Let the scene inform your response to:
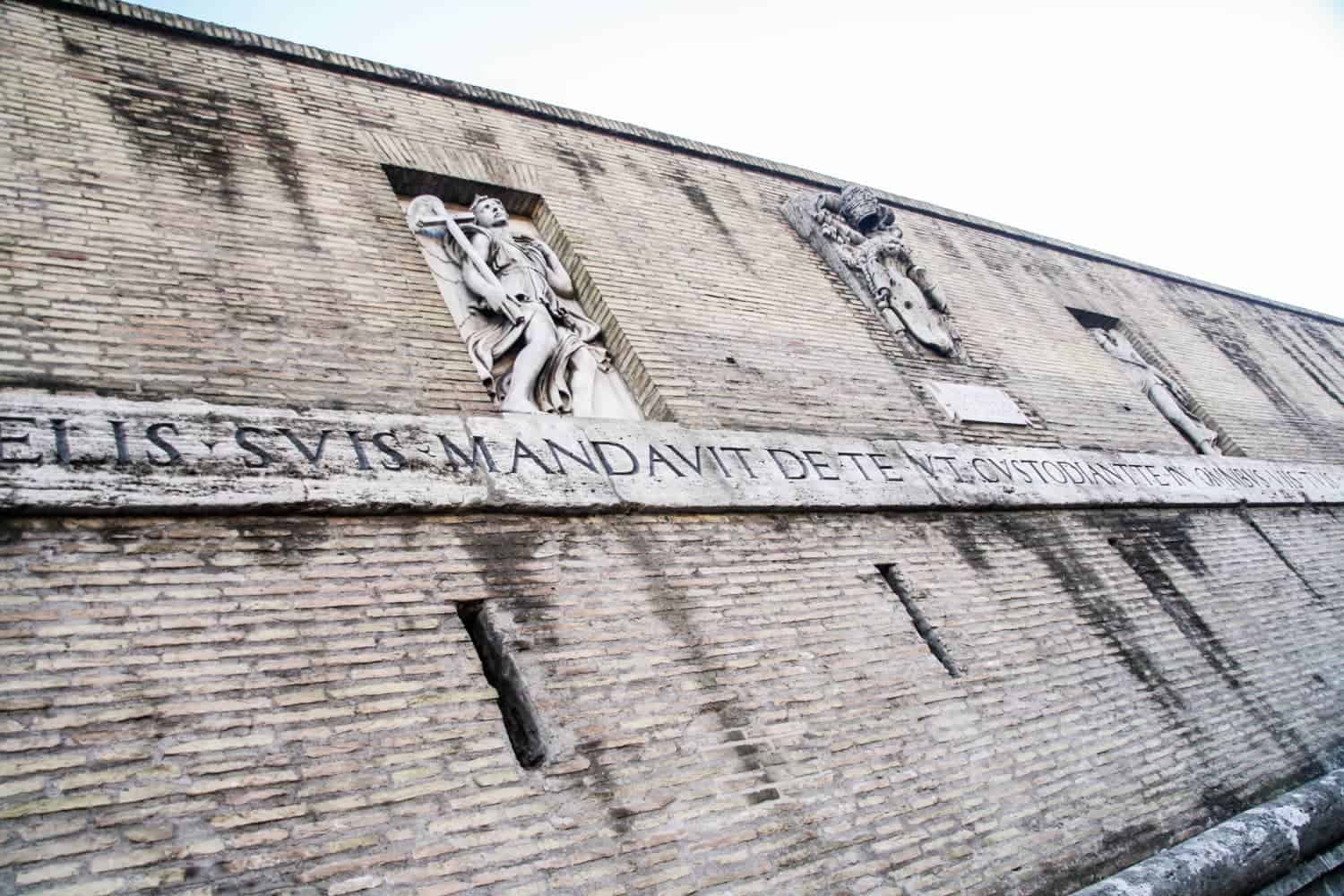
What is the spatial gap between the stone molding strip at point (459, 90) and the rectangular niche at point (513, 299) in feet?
3.79

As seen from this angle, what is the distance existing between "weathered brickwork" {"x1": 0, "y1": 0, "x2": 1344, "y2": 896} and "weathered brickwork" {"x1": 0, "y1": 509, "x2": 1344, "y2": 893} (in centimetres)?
2

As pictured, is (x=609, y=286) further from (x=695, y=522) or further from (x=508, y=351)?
(x=695, y=522)

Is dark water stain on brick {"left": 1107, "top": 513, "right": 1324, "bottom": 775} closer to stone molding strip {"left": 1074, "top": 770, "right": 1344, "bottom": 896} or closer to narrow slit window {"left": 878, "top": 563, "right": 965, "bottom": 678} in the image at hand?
stone molding strip {"left": 1074, "top": 770, "right": 1344, "bottom": 896}

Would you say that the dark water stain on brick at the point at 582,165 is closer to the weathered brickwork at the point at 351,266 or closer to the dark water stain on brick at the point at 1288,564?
the weathered brickwork at the point at 351,266

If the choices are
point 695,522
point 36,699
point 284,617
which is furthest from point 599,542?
point 36,699

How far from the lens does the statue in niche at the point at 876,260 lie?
7.49m

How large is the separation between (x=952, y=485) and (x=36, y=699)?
16.3 feet

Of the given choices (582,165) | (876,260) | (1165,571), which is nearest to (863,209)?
(876,260)

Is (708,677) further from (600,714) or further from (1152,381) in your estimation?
(1152,381)

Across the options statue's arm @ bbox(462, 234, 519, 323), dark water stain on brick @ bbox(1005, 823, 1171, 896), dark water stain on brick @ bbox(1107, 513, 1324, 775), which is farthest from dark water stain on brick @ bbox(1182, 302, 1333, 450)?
statue's arm @ bbox(462, 234, 519, 323)

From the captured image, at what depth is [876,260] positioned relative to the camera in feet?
25.9

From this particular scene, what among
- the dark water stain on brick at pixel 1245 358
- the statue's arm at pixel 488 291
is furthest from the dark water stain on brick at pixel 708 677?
the dark water stain on brick at pixel 1245 358

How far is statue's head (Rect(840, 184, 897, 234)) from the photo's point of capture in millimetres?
8234

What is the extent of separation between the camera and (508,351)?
5238 millimetres
